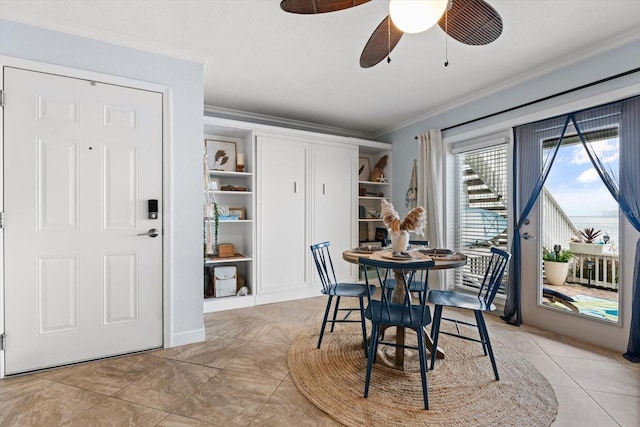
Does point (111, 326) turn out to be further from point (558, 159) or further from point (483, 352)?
point (558, 159)

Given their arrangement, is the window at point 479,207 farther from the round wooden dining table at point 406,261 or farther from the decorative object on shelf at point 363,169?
the decorative object on shelf at point 363,169

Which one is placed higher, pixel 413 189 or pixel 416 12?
pixel 416 12

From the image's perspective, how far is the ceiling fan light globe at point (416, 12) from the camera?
4.14ft

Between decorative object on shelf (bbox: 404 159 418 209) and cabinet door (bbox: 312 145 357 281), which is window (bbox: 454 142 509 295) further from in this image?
cabinet door (bbox: 312 145 357 281)

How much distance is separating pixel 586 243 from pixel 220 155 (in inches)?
159

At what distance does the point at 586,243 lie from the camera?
2.74m

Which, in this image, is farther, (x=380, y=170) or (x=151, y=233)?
(x=380, y=170)

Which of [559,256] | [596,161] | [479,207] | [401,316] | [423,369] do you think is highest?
[596,161]

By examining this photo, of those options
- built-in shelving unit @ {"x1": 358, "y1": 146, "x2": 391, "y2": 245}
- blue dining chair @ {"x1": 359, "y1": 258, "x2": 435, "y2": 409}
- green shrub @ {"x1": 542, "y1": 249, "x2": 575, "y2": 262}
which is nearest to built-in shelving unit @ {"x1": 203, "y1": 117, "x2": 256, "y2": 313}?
built-in shelving unit @ {"x1": 358, "y1": 146, "x2": 391, "y2": 245}

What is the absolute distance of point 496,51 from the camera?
2582 mm

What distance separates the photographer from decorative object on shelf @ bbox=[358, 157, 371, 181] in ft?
16.5

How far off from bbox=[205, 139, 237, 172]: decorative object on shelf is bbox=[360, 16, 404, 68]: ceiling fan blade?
251cm

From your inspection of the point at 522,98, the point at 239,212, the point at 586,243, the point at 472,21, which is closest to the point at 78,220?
the point at 239,212

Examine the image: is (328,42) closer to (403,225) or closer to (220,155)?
(403,225)
